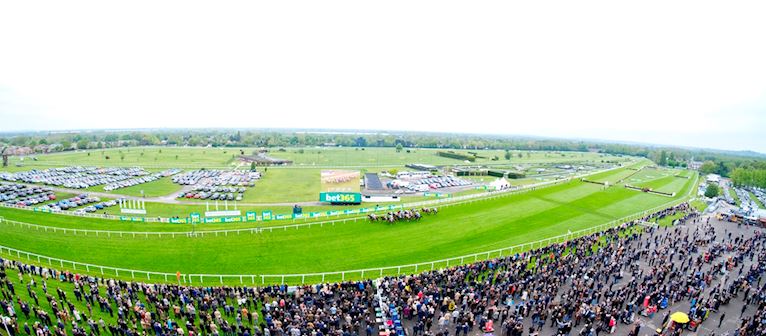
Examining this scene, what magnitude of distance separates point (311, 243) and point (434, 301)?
55.0 ft

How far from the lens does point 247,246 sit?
3400 centimetres

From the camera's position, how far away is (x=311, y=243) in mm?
35156

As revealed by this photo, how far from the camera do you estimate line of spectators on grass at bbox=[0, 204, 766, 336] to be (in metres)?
18.4

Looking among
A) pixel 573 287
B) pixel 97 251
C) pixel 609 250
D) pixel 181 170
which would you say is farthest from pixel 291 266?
pixel 181 170

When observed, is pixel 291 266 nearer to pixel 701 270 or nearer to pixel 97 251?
pixel 97 251

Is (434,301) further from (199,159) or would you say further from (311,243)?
(199,159)

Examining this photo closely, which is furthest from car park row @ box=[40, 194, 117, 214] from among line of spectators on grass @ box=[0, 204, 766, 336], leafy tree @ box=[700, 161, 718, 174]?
leafy tree @ box=[700, 161, 718, 174]

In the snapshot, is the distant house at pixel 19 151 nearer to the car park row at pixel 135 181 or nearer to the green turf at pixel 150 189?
the car park row at pixel 135 181

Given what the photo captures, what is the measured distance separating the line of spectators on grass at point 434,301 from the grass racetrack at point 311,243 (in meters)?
6.02

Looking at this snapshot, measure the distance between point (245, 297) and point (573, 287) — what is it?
1996cm

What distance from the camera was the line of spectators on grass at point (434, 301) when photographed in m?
18.4

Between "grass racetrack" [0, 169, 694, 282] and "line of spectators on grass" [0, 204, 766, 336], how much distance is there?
6018 mm

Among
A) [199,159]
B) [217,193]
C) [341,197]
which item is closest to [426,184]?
[341,197]

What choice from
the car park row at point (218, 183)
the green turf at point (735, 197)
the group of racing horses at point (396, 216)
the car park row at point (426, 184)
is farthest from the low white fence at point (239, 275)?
the green turf at point (735, 197)
